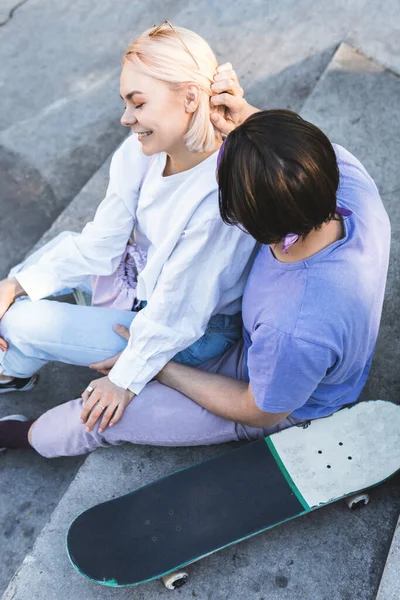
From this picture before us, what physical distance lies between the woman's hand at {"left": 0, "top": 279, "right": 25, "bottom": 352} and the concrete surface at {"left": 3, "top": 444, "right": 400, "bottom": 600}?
2.49ft

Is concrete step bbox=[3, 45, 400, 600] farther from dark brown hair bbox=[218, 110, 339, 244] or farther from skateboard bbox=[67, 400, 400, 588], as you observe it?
dark brown hair bbox=[218, 110, 339, 244]

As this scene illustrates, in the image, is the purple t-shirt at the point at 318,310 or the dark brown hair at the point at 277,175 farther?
the purple t-shirt at the point at 318,310

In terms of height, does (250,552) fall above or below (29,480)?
above

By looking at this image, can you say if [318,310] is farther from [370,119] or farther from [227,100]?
[370,119]

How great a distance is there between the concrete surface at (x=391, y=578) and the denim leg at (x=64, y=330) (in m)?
1.14

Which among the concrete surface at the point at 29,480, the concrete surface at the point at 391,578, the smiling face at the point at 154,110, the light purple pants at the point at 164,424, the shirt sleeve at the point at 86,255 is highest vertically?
the smiling face at the point at 154,110

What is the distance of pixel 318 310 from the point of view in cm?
173

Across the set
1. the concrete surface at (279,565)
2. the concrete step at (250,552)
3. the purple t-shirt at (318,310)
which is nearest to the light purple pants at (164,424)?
the concrete step at (250,552)

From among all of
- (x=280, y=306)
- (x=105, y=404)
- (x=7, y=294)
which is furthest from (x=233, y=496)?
(x=7, y=294)

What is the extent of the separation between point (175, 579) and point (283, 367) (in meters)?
0.86

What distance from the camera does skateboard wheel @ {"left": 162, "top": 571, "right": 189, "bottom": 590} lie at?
2.09 meters

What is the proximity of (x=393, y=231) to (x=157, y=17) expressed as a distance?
2.46 m

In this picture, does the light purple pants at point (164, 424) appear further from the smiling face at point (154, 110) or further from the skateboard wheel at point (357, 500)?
the smiling face at point (154, 110)

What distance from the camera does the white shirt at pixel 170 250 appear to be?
208 cm
